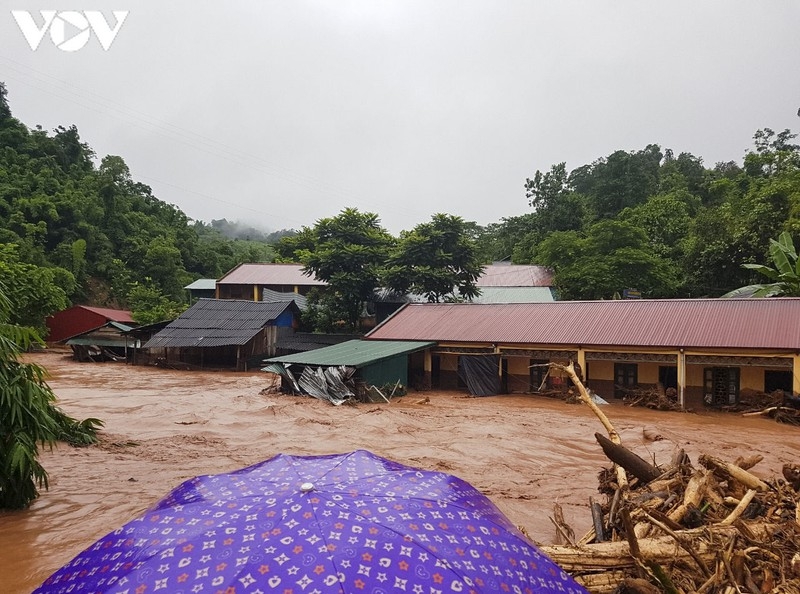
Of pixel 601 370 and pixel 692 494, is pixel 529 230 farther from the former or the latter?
pixel 692 494

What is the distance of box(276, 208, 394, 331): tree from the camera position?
29969 millimetres

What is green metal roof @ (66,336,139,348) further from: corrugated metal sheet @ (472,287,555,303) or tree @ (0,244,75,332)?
corrugated metal sheet @ (472,287,555,303)

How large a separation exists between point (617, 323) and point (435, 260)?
38.7ft

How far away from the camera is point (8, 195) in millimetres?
40531

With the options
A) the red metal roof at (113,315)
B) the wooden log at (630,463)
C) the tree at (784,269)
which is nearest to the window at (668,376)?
the tree at (784,269)

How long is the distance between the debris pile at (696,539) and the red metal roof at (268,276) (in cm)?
3709

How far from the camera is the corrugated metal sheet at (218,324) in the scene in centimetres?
2847

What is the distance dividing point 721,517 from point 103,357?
3484 centimetres

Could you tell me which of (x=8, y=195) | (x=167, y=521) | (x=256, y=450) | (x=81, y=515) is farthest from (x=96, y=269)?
(x=167, y=521)

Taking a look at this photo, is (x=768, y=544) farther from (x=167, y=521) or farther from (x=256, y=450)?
(x=256, y=450)

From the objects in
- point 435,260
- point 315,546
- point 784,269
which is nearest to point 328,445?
point 315,546

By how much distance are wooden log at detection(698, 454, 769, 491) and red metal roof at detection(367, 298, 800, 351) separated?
513 inches

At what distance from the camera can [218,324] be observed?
3019cm

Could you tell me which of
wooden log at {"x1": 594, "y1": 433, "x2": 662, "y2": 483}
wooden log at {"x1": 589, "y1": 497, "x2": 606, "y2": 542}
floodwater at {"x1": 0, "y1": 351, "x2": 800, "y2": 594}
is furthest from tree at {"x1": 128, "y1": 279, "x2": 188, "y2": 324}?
wooden log at {"x1": 589, "y1": 497, "x2": 606, "y2": 542}
